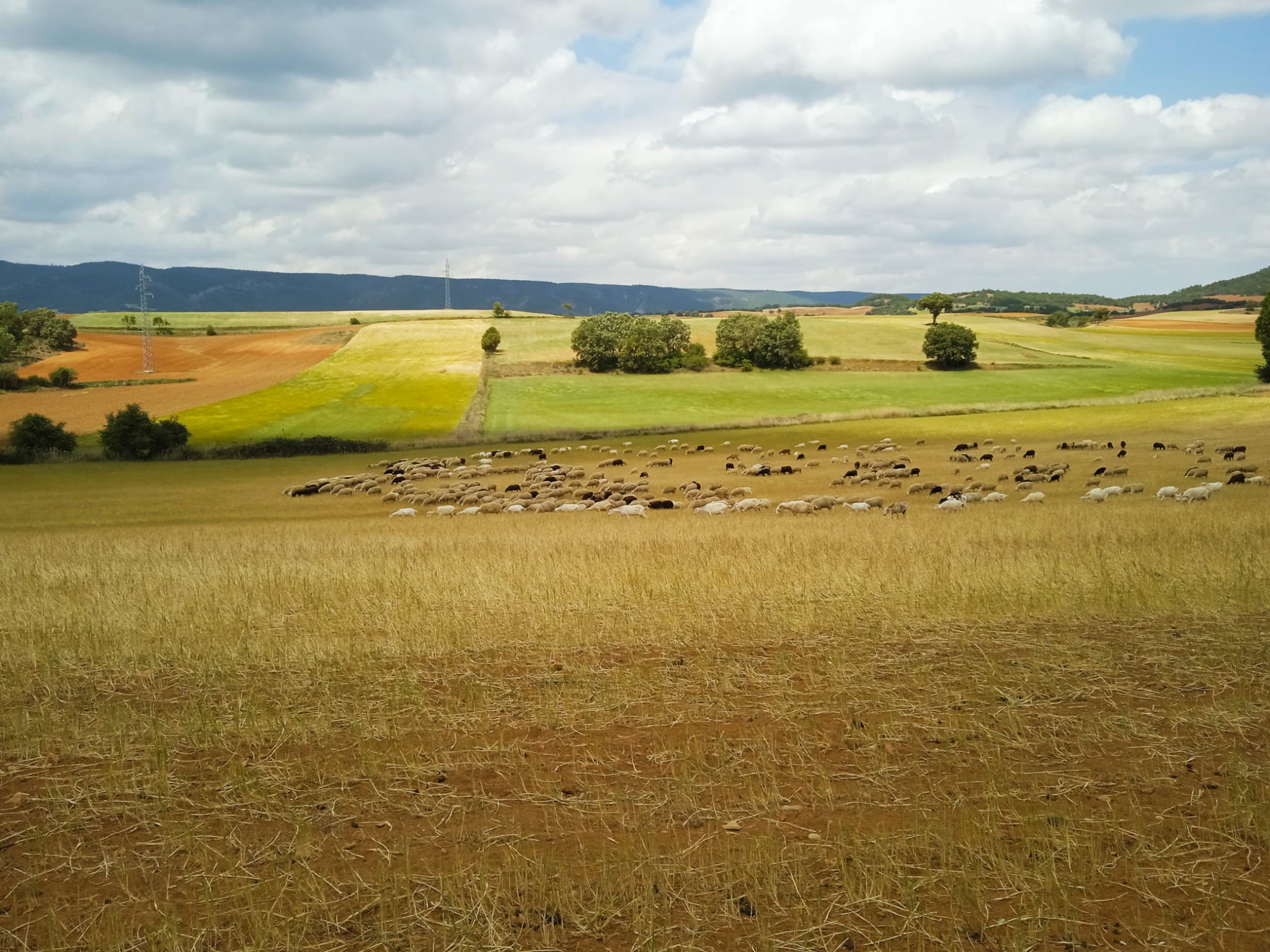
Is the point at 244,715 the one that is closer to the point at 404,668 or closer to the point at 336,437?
the point at 404,668

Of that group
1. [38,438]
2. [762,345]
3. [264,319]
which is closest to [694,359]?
[762,345]

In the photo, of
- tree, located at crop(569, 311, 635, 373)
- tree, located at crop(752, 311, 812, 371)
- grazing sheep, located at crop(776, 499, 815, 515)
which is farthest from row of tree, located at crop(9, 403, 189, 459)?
tree, located at crop(752, 311, 812, 371)

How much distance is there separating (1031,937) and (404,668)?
7.97 metres

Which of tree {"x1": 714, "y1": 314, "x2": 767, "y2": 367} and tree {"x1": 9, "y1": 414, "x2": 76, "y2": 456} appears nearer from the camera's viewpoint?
tree {"x1": 9, "y1": 414, "x2": 76, "y2": 456}

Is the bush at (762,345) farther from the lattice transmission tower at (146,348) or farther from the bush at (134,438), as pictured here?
the bush at (134,438)

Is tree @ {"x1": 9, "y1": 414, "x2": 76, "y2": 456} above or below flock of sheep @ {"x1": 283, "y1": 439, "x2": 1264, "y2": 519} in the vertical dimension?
above

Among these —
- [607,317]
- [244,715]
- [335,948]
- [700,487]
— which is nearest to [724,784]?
[335,948]

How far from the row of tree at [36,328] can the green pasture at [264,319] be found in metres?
35.8

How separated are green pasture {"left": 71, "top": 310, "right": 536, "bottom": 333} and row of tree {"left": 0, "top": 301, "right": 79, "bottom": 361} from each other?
35841mm

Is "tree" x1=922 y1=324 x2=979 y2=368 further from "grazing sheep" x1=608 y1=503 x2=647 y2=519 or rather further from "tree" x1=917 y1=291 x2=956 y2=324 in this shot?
"grazing sheep" x1=608 y1=503 x2=647 y2=519

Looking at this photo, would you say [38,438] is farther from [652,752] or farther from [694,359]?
[694,359]

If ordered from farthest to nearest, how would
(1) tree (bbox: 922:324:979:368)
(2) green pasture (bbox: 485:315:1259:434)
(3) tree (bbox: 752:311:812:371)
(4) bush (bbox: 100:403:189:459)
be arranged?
(3) tree (bbox: 752:311:812:371) → (1) tree (bbox: 922:324:979:368) → (2) green pasture (bbox: 485:315:1259:434) → (4) bush (bbox: 100:403:189:459)

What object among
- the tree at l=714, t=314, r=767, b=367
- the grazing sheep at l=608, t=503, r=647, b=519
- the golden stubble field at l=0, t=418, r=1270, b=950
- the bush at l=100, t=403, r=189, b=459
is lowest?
the grazing sheep at l=608, t=503, r=647, b=519

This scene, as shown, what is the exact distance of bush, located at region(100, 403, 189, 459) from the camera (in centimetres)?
5734
